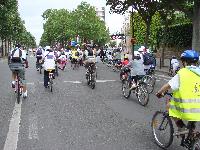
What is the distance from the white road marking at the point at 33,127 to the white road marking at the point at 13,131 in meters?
0.26

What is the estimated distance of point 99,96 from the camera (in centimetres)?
1573

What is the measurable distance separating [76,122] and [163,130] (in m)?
3.10

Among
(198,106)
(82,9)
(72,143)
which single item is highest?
(82,9)

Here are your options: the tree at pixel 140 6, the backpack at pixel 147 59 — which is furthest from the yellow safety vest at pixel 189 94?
the tree at pixel 140 6

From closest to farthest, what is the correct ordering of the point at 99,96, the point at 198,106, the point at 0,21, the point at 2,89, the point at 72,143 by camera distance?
the point at 198,106, the point at 72,143, the point at 99,96, the point at 2,89, the point at 0,21

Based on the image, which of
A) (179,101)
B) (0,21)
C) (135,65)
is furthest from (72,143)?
(0,21)

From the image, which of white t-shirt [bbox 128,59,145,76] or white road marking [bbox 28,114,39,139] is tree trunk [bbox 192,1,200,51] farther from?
white road marking [bbox 28,114,39,139]

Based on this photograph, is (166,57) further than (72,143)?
Yes

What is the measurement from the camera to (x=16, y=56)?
13.8 m

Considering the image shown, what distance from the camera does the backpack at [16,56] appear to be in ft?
45.3

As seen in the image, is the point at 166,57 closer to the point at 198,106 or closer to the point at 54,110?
the point at 54,110

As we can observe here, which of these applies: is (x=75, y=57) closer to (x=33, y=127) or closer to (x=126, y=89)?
(x=126, y=89)

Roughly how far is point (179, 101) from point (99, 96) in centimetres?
904

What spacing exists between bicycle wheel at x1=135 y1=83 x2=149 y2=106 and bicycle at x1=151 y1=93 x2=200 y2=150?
17.3 feet
